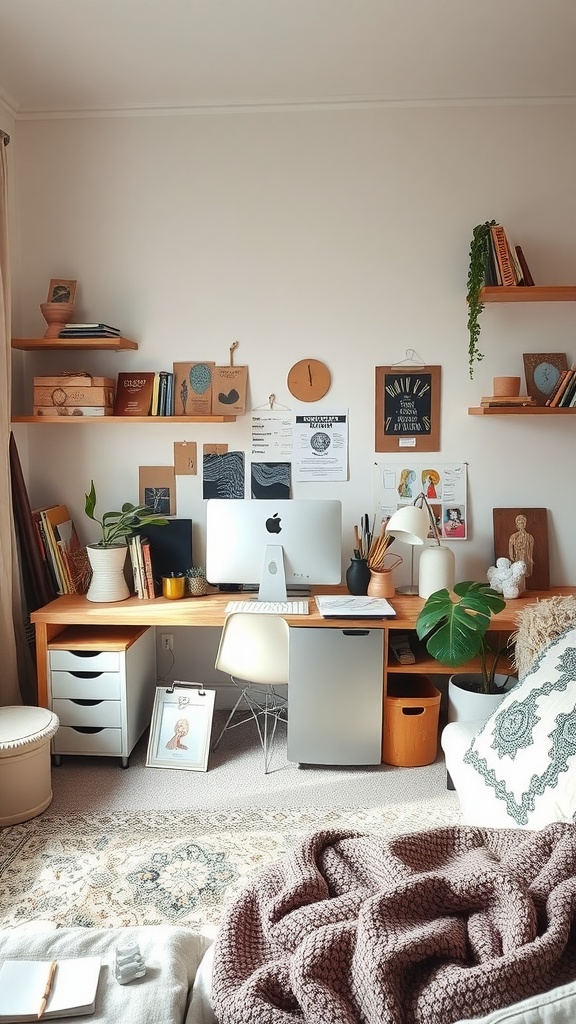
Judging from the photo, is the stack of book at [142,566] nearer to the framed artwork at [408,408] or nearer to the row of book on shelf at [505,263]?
the framed artwork at [408,408]

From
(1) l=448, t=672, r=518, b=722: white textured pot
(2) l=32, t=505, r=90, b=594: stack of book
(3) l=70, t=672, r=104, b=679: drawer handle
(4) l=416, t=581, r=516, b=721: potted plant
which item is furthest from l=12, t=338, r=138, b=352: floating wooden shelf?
(1) l=448, t=672, r=518, b=722: white textured pot

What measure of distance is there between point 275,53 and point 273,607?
2.10 m

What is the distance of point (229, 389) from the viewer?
3.61 meters

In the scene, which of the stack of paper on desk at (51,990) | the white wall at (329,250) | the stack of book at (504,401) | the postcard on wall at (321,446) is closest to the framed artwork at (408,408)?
the white wall at (329,250)

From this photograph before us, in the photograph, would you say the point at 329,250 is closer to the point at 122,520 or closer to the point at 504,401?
the point at 504,401

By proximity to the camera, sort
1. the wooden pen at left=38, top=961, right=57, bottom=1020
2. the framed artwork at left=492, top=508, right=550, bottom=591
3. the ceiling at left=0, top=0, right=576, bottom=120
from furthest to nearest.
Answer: the framed artwork at left=492, top=508, right=550, bottom=591
the ceiling at left=0, top=0, right=576, bottom=120
the wooden pen at left=38, top=961, right=57, bottom=1020

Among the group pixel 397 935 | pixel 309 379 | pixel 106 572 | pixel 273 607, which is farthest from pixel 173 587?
pixel 397 935

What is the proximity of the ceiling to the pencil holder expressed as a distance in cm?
200

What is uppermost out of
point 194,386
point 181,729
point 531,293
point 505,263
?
point 505,263

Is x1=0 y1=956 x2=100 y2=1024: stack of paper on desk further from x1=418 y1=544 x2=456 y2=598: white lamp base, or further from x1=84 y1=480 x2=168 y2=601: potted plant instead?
x1=418 y1=544 x2=456 y2=598: white lamp base

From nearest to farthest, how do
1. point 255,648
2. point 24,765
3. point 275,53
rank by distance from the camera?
point 24,765
point 275,53
point 255,648

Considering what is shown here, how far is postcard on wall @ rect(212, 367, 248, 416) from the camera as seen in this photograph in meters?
3.60

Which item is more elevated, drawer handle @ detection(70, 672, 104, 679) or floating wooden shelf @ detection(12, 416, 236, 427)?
floating wooden shelf @ detection(12, 416, 236, 427)

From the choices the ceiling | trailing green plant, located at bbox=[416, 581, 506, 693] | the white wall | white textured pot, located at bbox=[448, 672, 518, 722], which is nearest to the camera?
the ceiling
